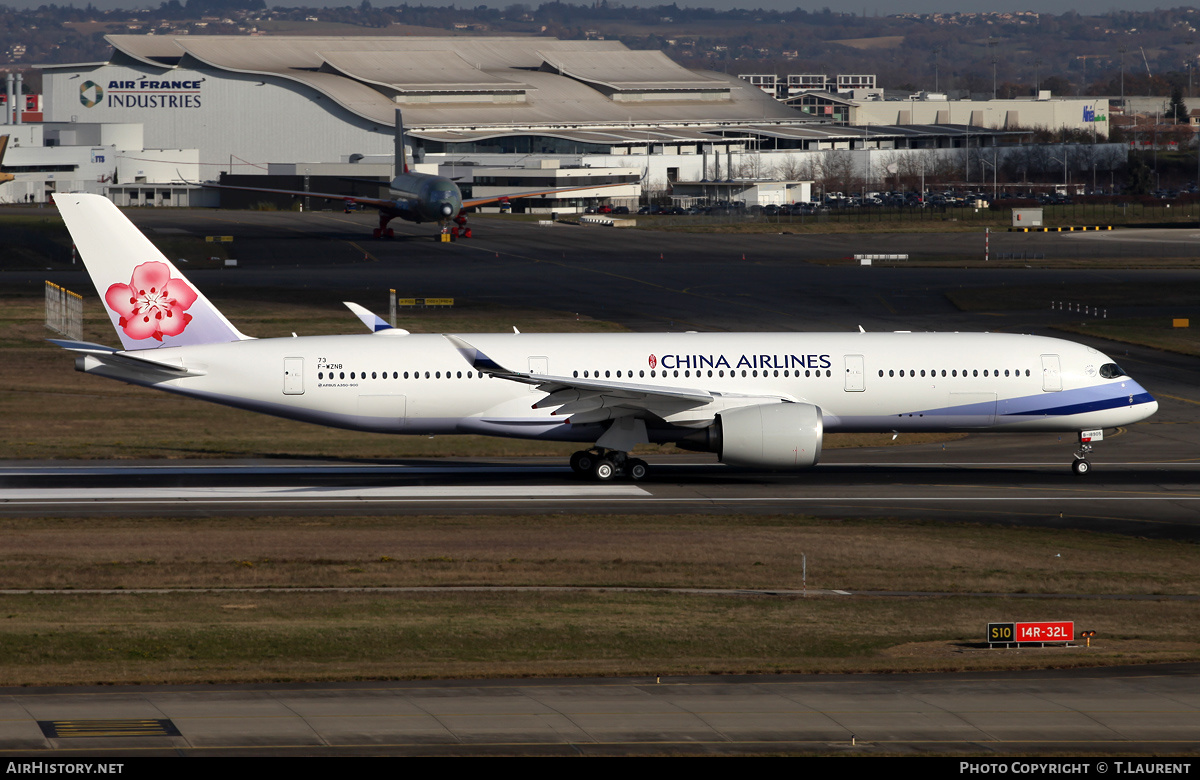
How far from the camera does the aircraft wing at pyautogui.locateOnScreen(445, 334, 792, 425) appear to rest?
41.8m

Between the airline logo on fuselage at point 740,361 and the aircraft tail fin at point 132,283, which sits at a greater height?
the aircraft tail fin at point 132,283

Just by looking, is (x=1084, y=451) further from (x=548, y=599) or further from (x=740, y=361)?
(x=548, y=599)

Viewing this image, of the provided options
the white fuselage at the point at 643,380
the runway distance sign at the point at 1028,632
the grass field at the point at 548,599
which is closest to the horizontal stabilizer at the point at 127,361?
the white fuselage at the point at 643,380

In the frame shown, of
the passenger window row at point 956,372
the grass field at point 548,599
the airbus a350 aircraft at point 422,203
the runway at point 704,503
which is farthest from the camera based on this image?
the airbus a350 aircraft at point 422,203

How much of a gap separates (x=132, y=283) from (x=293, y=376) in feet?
19.8

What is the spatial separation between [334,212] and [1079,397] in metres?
140

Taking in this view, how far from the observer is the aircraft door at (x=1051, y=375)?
4438 centimetres

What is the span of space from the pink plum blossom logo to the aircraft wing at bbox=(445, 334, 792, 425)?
8705mm

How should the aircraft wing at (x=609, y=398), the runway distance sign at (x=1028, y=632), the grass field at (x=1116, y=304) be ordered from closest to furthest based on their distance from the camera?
the runway distance sign at (x=1028, y=632)
the aircraft wing at (x=609, y=398)
the grass field at (x=1116, y=304)

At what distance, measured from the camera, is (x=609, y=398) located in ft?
140

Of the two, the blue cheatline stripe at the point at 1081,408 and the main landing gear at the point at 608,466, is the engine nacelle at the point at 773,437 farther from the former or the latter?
the blue cheatline stripe at the point at 1081,408

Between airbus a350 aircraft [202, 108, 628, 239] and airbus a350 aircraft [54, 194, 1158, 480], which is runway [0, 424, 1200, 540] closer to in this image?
airbus a350 aircraft [54, 194, 1158, 480]

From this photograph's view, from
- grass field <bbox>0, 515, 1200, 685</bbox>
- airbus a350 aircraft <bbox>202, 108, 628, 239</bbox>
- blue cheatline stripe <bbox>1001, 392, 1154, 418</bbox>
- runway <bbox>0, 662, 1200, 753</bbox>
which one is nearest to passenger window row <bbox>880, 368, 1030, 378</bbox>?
blue cheatline stripe <bbox>1001, 392, 1154, 418</bbox>

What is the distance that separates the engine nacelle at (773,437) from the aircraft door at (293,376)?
533 inches
